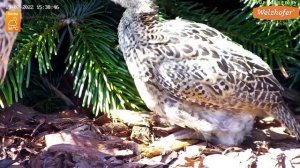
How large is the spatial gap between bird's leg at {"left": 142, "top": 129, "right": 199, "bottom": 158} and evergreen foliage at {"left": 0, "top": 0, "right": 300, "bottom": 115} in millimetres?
242

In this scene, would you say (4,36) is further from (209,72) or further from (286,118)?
(286,118)

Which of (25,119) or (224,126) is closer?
(224,126)

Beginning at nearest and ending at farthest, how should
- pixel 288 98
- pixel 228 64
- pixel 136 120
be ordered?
pixel 228 64 < pixel 136 120 < pixel 288 98

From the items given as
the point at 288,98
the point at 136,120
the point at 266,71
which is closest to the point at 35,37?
the point at 136,120

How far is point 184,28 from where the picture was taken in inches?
99.1

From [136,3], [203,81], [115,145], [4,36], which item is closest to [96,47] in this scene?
[136,3]

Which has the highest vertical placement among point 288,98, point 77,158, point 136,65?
point 136,65

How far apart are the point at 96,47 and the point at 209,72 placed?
0.60 meters

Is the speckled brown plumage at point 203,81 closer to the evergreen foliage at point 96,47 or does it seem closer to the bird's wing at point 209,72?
the bird's wing at point 209,72

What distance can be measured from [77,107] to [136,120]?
0.35m

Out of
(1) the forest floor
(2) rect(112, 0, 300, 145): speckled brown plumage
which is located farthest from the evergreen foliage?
(2) rect(112, 0, 300, 145): speckled brown plumage

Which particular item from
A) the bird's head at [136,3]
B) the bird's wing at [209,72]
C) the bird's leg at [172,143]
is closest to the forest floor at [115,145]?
the bird's leg at [172,143]

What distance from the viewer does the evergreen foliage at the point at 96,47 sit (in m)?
2.64

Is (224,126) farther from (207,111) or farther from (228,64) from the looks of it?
(228,64)
